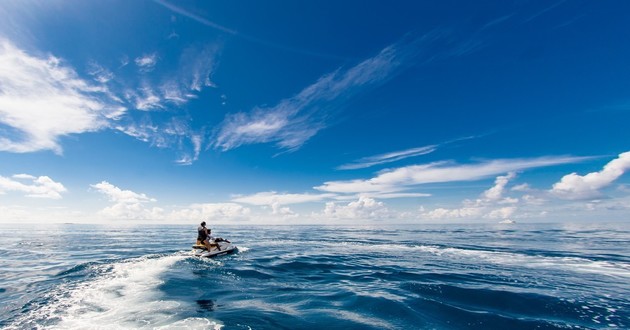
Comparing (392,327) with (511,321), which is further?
(511,321)

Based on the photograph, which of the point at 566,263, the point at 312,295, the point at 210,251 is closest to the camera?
the point at 312,295

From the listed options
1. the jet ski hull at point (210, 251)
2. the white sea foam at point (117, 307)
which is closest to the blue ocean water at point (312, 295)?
the white sea foam at point (117, 307)

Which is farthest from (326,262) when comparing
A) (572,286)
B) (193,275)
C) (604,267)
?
(604,267)

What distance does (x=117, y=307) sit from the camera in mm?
13734

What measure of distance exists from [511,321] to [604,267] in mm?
21080

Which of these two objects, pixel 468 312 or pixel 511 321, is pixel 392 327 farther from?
pixel 511 321

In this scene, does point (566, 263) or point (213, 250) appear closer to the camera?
point (566, 263)

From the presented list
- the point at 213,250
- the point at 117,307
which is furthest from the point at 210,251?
the point at 117,307

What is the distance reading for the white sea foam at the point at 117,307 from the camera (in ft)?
38.1

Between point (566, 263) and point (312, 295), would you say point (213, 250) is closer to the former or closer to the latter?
point (312, 295)

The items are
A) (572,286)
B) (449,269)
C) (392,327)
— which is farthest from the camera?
(449,269)

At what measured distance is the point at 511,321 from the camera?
1229 cm

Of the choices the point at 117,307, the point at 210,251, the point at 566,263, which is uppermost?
the point at 210,251

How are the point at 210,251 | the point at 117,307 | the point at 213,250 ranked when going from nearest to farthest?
the point at 117,307 < the point at 210,251 < the point at 213,250
